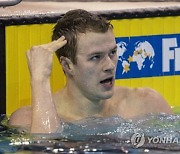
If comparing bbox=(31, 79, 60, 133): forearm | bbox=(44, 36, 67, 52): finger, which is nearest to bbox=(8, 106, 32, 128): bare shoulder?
bbox=(31, 79, 60, 133): forearm

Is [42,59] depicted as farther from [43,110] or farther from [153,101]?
[153,101]

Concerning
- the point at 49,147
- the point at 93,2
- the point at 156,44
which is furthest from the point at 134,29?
the point at 49,147

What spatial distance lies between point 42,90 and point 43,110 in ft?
0.25

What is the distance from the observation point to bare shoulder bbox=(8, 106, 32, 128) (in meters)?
3.00

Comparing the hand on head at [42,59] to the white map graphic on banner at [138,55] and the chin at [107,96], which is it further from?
the white map graphic on banner at [138,55]

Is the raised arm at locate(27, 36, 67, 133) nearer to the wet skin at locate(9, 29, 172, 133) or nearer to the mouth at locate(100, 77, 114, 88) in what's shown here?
the wet skin at locate(9, 29, 172, 133)

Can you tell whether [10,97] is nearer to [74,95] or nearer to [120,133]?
[74,95]

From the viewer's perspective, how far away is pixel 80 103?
3.08m

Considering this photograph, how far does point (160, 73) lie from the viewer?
3602 millimetres

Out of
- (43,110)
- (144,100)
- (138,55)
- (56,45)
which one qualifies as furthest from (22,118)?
(138,55)

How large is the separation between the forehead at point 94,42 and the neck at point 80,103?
169 mm

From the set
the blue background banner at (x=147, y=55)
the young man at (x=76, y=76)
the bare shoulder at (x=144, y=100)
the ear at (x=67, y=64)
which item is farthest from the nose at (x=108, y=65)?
the blue background banner at (x=147, y=55)

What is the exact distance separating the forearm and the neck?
0.67 feet

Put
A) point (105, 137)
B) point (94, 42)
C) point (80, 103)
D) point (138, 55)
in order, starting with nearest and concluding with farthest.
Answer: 1. point (105, 137)
2. point (94, 42)
3. point (80, 103)
4. point (138, 55)
